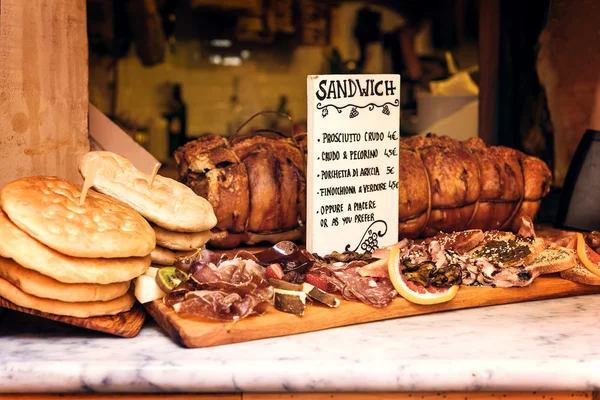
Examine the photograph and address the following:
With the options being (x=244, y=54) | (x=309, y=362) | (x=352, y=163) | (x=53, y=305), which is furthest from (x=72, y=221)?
(x=244, y=54)

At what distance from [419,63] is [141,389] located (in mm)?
5273

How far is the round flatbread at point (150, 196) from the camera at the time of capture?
2.15 meters

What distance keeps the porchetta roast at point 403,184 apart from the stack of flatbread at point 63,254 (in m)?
0.79

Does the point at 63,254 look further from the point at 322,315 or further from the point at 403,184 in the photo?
the point at 403,184

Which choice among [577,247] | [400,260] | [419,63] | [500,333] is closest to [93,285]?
[400,260]

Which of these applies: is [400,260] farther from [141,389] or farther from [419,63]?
[419,63]

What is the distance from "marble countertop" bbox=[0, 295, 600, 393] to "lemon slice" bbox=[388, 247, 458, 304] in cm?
15

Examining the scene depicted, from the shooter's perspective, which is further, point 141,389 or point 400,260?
point 400,260

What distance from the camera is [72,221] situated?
6.05 ft

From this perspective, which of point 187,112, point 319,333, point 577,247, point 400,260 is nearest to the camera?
point 319,333

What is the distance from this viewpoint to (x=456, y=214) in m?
3.04

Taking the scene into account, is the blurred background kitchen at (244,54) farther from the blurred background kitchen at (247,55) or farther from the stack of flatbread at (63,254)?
the stack of flatbread at (63,254)

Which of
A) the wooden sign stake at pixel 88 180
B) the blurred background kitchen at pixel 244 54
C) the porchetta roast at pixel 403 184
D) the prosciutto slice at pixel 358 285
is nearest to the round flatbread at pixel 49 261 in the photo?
the wooden sign stake at pixel 88 180

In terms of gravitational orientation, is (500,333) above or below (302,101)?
below
